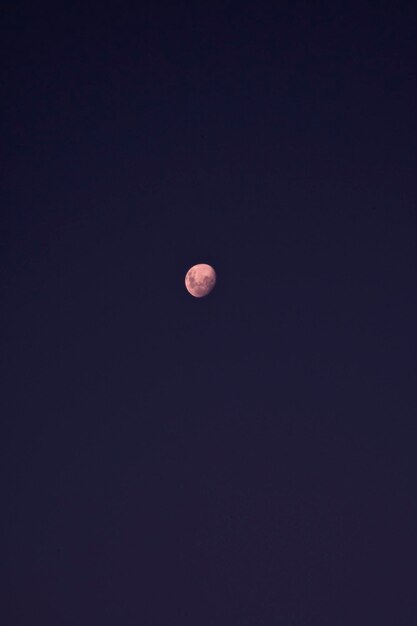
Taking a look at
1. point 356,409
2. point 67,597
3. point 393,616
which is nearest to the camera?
point 393,616

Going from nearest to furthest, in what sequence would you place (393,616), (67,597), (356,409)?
(393,616) → (356,409) → (67,597)

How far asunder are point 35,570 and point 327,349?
9.85 feet

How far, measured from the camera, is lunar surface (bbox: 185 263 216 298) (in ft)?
18.1

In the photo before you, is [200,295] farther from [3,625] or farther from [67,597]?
[3,625]

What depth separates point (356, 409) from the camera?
506 centimetres

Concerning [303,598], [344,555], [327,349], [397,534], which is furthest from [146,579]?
[327,349]

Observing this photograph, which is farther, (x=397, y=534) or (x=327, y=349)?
(x=327, y=349)

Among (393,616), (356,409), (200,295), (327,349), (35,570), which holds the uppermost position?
(200,295)

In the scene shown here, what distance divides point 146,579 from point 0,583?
128cm

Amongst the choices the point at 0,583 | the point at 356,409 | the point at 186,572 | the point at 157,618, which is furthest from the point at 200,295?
the point at 0,583

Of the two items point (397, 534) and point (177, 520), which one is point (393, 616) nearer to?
point (397, 534)

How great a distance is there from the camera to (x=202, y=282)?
18.2ft

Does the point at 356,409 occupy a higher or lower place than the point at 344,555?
higher

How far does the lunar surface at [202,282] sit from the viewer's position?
5.52 meters
